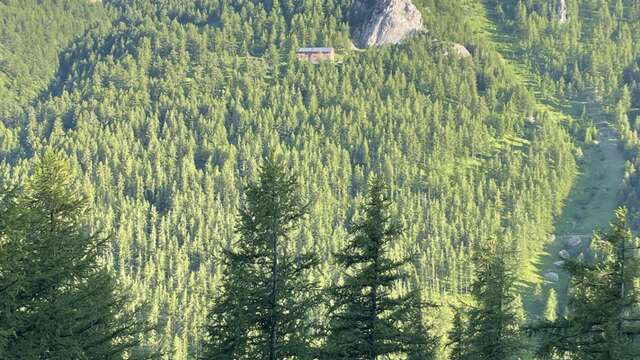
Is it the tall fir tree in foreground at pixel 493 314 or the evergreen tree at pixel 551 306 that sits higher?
the tall fir tree in foreground at pixel 493 314

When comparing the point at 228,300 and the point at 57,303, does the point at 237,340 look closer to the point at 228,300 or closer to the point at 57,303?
the point at 228,300

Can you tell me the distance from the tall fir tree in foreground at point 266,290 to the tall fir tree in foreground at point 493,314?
13.3 m

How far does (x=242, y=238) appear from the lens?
102 ft

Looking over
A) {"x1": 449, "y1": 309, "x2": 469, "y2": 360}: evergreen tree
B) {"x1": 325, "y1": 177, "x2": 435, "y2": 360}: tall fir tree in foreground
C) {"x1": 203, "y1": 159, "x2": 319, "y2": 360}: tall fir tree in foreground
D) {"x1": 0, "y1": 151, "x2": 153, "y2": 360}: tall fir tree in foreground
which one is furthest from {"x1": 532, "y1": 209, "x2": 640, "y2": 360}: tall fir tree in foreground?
{"x1": 449, "y1": 309, "x2": 469, "y2": 360}: evergreen tree

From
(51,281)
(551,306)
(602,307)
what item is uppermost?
(51,281)

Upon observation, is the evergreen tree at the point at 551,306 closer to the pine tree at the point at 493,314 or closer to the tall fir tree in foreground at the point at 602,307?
the pine tree at the point at 493,314

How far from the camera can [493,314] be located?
40250 mm

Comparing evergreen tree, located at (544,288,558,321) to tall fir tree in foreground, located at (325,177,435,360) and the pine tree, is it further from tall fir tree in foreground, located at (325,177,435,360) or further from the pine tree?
tall fir tree in foreground, located at (325,177,435,360)

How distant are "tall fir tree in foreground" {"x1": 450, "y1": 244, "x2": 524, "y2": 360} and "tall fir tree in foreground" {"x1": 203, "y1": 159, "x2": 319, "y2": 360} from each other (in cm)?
1330

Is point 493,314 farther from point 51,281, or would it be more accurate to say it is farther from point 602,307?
point 51,281

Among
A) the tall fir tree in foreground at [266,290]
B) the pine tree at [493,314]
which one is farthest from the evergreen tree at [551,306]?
the tall fir tree in foreground at [266,290]

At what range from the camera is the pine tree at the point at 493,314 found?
1592 inches

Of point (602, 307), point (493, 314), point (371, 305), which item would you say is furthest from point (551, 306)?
point (602, 307)

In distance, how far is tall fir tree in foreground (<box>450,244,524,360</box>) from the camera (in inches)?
1592
